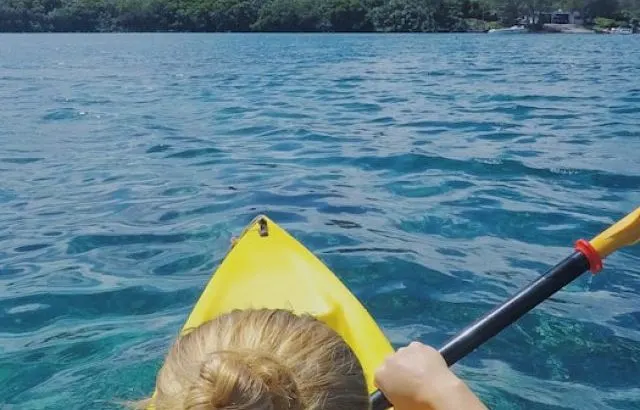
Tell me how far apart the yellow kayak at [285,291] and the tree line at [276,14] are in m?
67.9

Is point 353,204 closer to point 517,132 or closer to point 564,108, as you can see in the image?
point 517,132

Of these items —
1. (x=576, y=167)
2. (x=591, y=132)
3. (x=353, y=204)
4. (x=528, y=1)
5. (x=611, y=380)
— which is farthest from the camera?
(x=528, y=1)

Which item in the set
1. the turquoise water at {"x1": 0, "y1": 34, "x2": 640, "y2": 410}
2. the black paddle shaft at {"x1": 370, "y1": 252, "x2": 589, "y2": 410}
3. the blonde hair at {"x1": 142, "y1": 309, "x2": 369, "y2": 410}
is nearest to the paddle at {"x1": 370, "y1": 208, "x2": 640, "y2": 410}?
the black paddle shaft at {"x1": 370, "y1": 252, "x2": 589, "y2": 410}

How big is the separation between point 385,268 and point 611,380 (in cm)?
150

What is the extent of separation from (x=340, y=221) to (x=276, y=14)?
70528 mm

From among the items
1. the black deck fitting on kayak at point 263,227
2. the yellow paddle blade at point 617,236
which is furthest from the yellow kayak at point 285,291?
the yellow paddle blade at point 617,236

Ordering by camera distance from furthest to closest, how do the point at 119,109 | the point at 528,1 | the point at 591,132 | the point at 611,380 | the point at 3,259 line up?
the point at 528,1 → the point at 119,109 → the point at 591,132 → the point at 3,259 → the point at 611,380

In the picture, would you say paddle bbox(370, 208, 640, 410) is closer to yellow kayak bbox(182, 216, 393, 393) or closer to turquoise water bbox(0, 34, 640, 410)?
yellow kayak bbox(182, 216, 393, 393)

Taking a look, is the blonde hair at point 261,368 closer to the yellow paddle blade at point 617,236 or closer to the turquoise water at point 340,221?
the yellow paddle blade at point 617,236

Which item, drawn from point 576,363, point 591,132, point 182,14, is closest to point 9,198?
point 576,363

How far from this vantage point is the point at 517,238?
16.6 feet

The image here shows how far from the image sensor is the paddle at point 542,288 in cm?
213

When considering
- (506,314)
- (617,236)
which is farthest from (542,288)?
(617,236)

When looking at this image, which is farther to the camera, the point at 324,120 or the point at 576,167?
the point at 324,120
